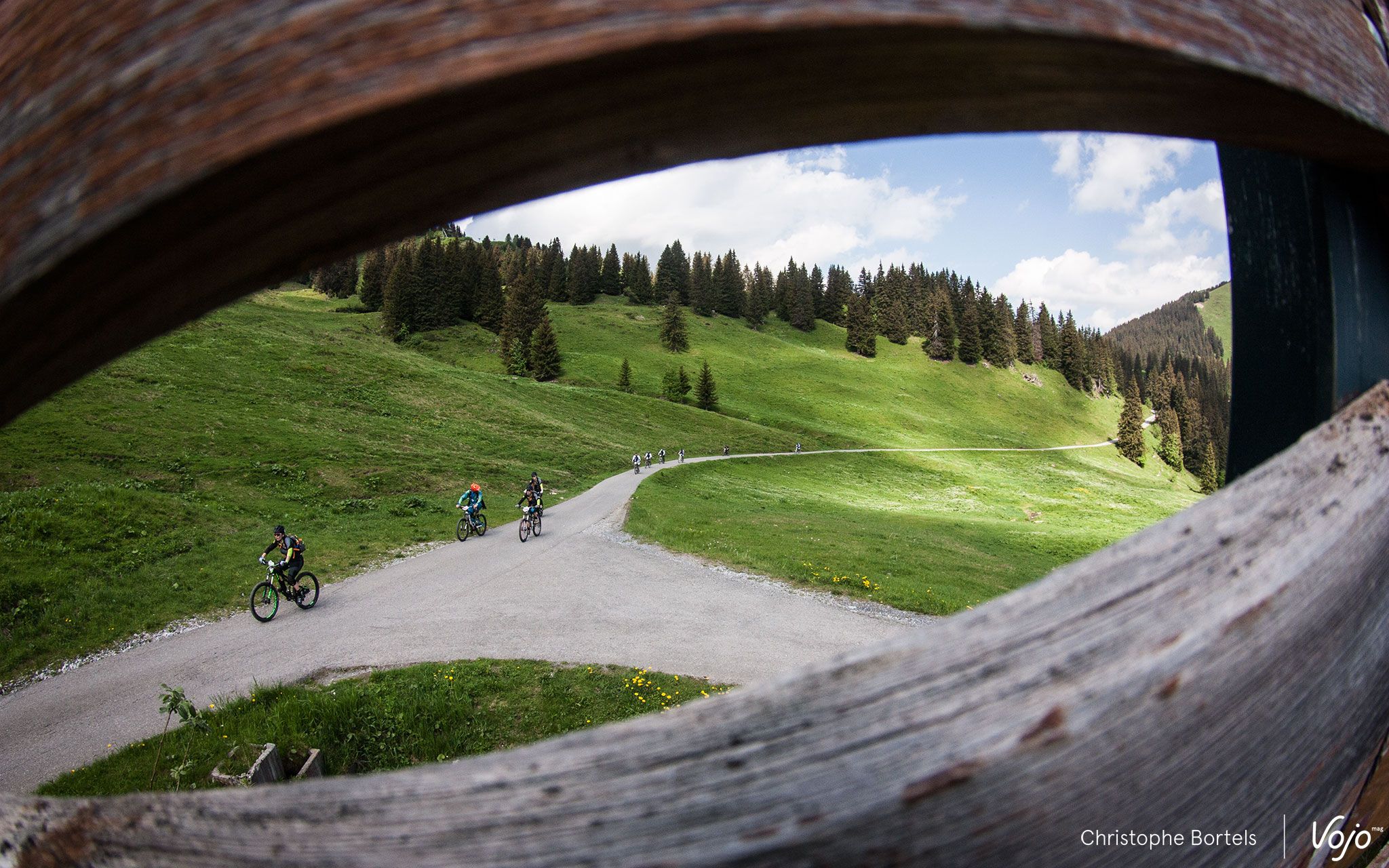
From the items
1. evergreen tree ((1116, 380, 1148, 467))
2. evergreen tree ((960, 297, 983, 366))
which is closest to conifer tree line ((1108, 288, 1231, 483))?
evergreen tree ((1116, 380, 1148, 467))

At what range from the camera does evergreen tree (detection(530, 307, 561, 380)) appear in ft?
232

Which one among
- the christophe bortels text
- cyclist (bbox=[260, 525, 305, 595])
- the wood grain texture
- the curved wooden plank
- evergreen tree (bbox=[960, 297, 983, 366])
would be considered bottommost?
cyclist (bbox=[260, 525, 305, 595])

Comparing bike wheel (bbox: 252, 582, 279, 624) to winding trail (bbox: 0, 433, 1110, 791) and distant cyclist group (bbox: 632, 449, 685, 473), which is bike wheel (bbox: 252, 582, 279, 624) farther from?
distant cyclist group (bbox: 632, 449, 685, 473)

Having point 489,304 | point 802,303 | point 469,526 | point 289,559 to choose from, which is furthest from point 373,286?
point 289,559

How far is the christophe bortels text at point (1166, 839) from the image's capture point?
1.89 feet

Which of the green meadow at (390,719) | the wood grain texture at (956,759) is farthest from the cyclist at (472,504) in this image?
the wood grain texture at (956,759)

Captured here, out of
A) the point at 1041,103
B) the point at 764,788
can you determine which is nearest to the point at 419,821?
the point at 764,788

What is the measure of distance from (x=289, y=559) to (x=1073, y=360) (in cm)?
12673

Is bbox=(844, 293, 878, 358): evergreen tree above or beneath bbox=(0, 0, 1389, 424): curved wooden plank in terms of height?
above

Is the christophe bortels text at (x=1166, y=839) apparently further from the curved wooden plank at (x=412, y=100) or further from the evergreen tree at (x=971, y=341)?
the evergreen tree at (x=971, y=341)

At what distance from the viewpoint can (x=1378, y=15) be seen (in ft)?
2.79

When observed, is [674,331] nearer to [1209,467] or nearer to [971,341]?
[971,341]

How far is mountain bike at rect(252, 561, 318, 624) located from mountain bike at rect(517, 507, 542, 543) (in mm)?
7960

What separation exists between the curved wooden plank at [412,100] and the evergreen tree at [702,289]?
111 meters
